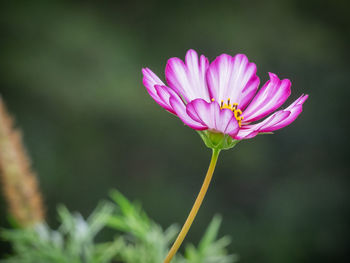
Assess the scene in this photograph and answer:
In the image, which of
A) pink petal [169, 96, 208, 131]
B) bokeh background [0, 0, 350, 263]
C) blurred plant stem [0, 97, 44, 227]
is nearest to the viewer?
pink petal [169, 96, 208, 131]

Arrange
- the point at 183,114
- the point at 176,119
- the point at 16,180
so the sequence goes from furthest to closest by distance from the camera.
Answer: the point at 176,119 < the point at 16,180 < the point at 183,114

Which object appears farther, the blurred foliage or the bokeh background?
the bokeh background

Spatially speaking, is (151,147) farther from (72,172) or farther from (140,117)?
(72,172)

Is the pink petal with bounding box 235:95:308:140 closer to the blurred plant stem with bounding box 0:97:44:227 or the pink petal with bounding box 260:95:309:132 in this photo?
the pink petal with bounding box 260:95:309:132

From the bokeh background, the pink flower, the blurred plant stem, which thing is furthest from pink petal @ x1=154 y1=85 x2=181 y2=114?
the bokeh background

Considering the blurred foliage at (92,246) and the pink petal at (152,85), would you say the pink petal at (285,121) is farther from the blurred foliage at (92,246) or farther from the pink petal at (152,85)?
the blurred foliage at (92,246)

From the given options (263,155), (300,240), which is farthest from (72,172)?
(300,240)

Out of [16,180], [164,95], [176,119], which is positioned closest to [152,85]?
[164,95]

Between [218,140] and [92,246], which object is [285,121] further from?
[92,246]
